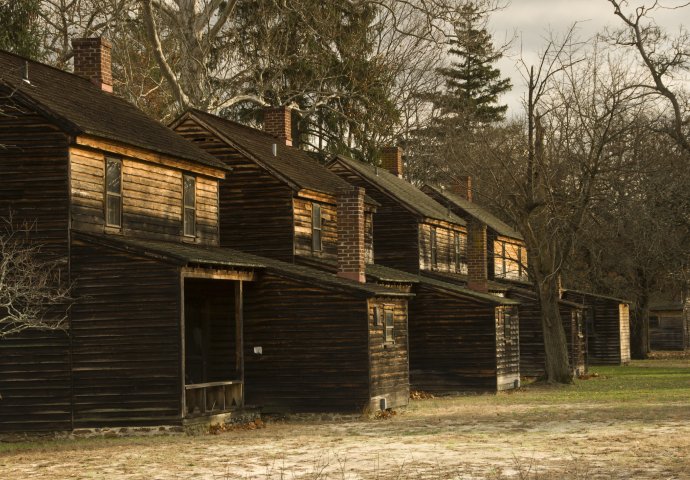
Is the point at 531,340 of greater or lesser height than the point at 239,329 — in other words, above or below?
below

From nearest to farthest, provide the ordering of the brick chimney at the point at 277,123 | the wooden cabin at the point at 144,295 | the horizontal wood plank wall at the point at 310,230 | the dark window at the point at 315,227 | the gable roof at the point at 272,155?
the wooden cabin at the point at 144,295 → the gable roof at the point at 272,155 → the horizontal wood plank wall at the point at 310,230 → the dark window at the point at 315,227 → the brick chimney at the point at 277,123

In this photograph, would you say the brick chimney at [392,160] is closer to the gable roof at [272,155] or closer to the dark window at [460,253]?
the dark window at [460,253]

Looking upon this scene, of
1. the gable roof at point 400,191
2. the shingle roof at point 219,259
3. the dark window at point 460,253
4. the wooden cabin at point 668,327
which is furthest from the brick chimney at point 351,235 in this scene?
the wooden cabin at point 668,327

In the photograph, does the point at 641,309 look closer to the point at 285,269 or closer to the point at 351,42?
the point at 351,42

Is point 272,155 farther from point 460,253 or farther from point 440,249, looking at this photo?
point 460,253

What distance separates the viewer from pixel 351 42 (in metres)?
52.5

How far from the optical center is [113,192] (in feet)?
93.8

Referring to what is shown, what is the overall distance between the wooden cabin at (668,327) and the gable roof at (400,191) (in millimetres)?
31758

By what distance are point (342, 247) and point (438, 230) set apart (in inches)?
662

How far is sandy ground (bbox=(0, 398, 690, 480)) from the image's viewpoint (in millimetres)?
19062

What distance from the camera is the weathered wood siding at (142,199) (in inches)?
1076

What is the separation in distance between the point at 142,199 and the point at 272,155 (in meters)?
9.80

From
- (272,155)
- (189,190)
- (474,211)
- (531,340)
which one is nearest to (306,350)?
(189,190)

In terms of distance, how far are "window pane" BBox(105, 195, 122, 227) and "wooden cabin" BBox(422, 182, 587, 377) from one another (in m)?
15.6
